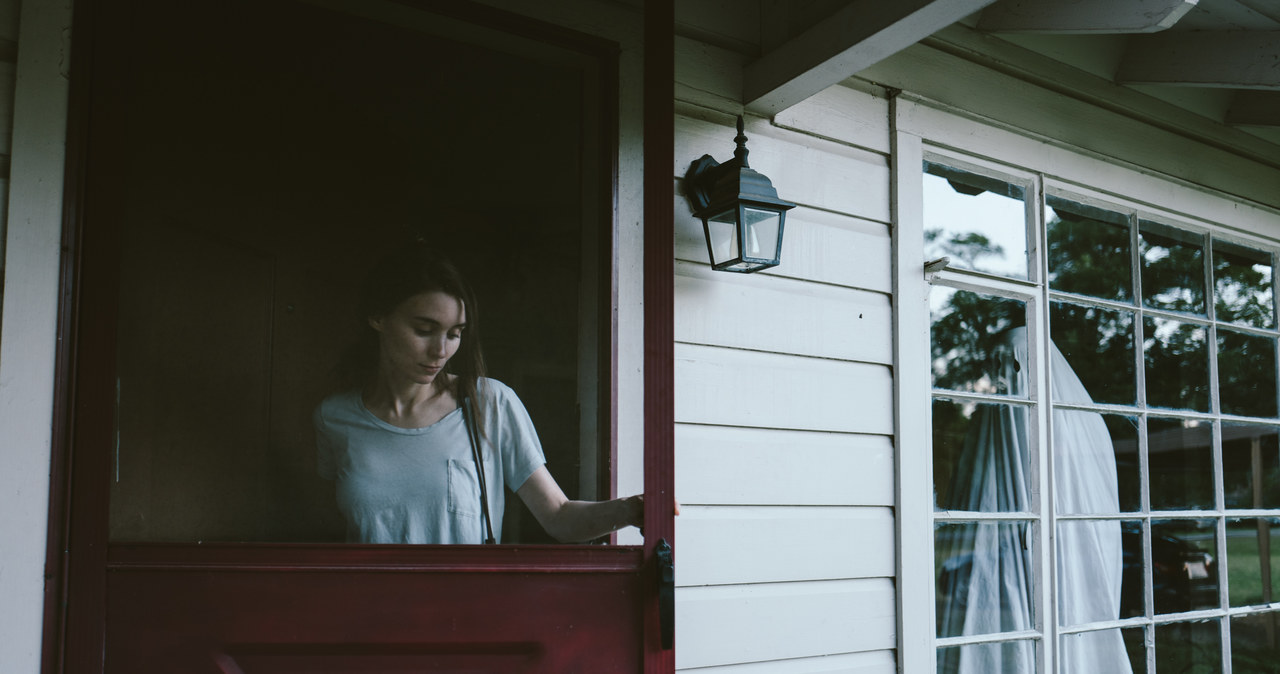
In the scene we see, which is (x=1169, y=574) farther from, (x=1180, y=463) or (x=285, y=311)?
(x=285, y=311)

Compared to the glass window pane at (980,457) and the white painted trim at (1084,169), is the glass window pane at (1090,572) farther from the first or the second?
the white painted trim at (1084,169)

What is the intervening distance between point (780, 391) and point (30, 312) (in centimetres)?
152

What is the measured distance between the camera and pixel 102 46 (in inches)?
56.9

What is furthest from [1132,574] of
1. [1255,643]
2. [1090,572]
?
[1255,643]

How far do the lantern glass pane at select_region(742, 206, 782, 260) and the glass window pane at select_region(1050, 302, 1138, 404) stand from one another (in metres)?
1.21

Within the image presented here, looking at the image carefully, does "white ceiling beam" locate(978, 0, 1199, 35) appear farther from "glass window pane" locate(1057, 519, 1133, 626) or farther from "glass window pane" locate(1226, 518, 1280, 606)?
"glass window pane" locate(1226, 518, 1280, 606)

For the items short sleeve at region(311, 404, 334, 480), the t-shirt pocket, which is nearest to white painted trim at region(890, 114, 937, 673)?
the t-shirt pocket

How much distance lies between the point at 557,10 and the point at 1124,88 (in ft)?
6.65

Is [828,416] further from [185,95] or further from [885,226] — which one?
[185,95]

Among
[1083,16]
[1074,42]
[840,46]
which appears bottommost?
[840,46]

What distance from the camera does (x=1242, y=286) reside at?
3314 millimetres

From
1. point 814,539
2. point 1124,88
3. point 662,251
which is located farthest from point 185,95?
point 1124,88

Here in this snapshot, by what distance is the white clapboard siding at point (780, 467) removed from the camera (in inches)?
78.7

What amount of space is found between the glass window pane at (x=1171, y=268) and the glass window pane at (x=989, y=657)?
4.18 ft
